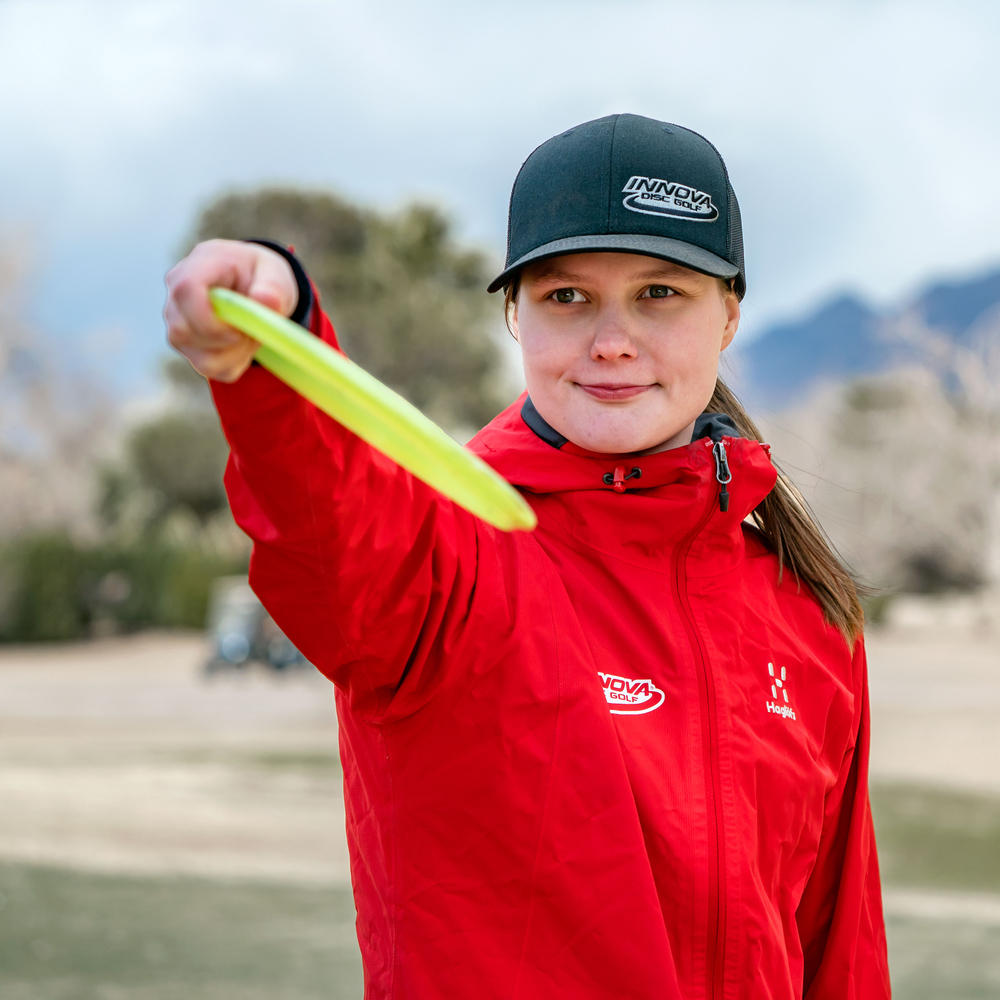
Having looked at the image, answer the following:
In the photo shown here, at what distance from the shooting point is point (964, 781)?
901 centimetres

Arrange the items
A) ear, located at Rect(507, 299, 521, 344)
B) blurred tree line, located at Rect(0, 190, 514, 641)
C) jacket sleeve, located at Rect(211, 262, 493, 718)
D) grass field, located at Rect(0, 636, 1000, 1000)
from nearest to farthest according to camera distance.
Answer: jacket sleeve, located at Rect(211, 262, 493, 718), ear, located at Rect(507, 299, 521, 344), grass field, located at Rect(0, 636, 1000, 1000), blurred tree line, located at Rect(0, 190, 514, 641)

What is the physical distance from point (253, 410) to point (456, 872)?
56cm

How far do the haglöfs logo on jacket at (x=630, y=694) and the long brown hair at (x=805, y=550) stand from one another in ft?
1.16

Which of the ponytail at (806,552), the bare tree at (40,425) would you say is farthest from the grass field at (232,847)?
the bare tree at (40,425)

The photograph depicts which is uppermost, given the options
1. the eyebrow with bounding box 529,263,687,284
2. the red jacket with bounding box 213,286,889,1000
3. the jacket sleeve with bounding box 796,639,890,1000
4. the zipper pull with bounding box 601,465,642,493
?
the eyebrow with bounding box 529,263,687,284

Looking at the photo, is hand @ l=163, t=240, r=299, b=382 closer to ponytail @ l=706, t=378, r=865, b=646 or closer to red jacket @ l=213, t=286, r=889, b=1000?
red jacket @ l=213, t=286, r=889, b=1000

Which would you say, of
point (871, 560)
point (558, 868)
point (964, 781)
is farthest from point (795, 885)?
point (871, 560)

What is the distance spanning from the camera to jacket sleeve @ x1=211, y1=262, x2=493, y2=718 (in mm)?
1056

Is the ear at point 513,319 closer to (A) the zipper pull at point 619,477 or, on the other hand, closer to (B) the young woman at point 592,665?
(B) the young woman at point 592,665

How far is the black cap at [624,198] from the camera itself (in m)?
1.43

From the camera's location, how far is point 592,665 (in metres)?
1.40

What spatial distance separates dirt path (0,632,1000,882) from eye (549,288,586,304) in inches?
197

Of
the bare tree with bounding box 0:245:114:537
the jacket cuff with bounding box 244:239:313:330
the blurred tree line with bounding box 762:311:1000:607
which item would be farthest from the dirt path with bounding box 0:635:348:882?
the blurred tree line with bounding box 762:311:1000:607

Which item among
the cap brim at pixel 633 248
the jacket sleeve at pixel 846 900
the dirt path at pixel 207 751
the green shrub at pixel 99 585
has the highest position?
the cap brim at pixel 633 248
